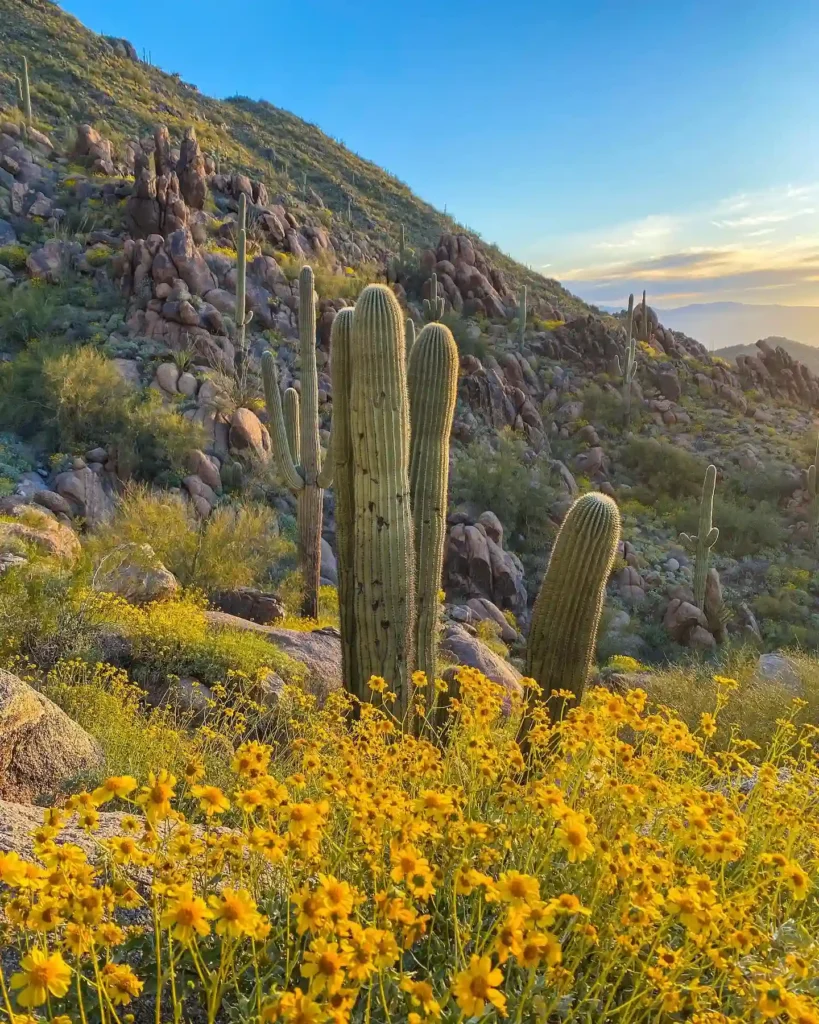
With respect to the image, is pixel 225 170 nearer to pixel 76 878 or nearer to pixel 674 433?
pixel 674 433

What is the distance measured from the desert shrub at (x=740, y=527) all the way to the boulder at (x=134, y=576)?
16322 mm

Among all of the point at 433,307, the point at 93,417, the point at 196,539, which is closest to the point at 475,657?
the point at 196,539

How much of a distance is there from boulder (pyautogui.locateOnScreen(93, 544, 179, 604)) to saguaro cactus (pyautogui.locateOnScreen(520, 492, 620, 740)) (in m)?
5.64

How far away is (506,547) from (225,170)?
76.1 ft

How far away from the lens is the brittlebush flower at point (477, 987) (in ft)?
4.02

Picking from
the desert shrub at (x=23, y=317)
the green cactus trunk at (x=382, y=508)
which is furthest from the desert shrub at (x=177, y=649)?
the desert shrub at (x=23, y=317)

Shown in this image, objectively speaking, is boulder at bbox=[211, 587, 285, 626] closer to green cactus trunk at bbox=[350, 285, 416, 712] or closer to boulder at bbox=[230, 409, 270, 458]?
green cactus trunk at bbox=[350, 285, 416, 712]

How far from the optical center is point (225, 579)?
11531mm

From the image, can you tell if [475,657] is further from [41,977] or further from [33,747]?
[41,977]

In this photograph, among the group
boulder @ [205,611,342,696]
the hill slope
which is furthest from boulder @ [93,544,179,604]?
the hill slope

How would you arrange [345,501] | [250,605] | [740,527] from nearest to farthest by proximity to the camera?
[345,501]
[250,605]
[740,527]

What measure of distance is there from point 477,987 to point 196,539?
11.2m

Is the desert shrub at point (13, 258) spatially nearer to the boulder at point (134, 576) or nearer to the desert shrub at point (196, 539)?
the desert shrub at point (196, 539)

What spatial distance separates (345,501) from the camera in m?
5.54
